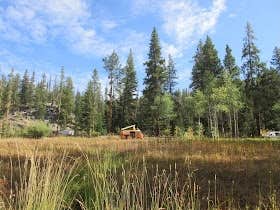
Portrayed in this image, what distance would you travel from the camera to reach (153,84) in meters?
48.7

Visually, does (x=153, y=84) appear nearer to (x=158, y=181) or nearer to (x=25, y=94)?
(x=158, y=181)

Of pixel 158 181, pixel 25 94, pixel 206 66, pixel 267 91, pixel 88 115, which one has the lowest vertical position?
pixel 158 181

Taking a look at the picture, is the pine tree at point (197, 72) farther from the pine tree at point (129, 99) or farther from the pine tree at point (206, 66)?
the pine tree at point (129, 99)

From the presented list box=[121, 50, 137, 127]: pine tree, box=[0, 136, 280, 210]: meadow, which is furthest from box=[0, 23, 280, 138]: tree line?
box=[0, 136, 280, 210]: meadow

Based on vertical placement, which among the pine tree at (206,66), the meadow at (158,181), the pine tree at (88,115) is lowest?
the meadow at (158,181)

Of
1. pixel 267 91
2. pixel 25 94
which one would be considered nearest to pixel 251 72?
pixel 267 91

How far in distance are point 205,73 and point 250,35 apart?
8.63 m

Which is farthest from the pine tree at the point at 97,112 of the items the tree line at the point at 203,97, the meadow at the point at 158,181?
the meadow at the point at 158,181

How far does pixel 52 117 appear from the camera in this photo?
317 ft

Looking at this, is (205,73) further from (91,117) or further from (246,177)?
(246,177)

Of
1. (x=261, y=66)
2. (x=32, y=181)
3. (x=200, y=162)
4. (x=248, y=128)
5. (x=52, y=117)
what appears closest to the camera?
(x=32, y=181)

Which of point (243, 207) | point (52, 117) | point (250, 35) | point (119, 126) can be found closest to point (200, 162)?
point (243, 207)

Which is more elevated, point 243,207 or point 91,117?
point 91,117

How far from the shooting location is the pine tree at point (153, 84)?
4816 cm
